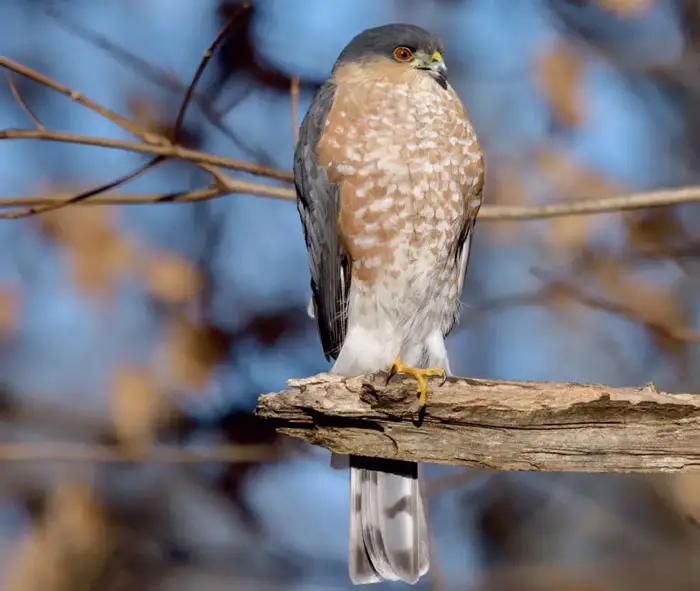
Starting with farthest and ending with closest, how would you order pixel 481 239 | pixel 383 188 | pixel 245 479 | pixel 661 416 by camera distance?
pixel 481 239 < pixel 245 479 < pixel 383 188 < pixel 661 416

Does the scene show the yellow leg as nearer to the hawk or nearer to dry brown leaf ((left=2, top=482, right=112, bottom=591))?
the hawk

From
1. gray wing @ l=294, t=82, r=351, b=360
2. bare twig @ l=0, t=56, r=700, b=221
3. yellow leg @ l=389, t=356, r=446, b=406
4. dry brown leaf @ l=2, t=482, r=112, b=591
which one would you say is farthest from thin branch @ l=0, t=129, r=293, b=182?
dry brown leaf @ l=2, t=482, r=112, b=591

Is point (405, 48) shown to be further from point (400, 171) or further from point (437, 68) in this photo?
point (400, 171)

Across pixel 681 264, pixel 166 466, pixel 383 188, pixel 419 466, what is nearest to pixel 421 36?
pixel 383 188

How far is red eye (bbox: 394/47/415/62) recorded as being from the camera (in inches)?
136

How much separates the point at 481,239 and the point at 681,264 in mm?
1373

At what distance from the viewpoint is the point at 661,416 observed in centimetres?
262

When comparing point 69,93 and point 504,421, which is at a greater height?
point 69,93

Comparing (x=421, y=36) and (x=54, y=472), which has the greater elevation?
(x=421, y=36)

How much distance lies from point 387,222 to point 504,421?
3.08 ft

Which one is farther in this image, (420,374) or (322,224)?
(322,224)

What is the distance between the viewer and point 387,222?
10.7ft

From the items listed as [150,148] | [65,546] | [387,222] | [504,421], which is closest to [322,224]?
[387,222]

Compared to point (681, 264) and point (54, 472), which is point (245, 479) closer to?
point (54, 472)
